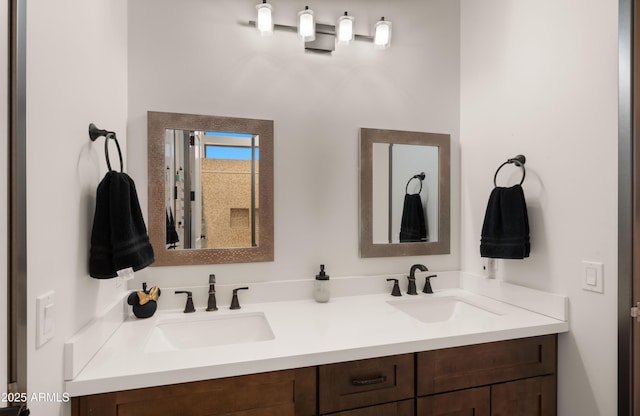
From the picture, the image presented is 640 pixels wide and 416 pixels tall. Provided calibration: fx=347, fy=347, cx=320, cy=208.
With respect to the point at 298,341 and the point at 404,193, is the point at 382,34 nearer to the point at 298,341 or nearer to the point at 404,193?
the point at 404,193

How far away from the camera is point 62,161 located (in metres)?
0.96

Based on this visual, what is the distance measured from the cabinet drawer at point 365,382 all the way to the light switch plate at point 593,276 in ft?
2.51

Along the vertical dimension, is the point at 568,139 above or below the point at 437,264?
above

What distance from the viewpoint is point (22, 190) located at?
0.75 m

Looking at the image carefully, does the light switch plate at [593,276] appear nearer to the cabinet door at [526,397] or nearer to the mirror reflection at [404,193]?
the cabinet door at [526,397]

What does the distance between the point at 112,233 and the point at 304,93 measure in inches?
45.1

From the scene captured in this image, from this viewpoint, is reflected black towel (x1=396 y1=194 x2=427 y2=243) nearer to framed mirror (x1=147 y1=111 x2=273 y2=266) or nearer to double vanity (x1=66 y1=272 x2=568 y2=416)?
double vanity (x1=66 y1=272 x2=568 y2=416)

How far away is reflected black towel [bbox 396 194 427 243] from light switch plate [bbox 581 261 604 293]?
2.57 ft

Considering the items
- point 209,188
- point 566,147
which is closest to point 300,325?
point 209,188

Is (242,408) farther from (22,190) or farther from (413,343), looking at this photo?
(22,190)

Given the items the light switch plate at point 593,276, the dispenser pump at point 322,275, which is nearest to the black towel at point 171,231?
the dispenser pump at point 322,275

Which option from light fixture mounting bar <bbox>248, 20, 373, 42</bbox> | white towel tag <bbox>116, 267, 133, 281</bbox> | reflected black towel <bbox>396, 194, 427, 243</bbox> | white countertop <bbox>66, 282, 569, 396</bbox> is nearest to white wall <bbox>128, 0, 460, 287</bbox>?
light fixture mounting bar <bbox>248, 20, 373, 42</bbox>

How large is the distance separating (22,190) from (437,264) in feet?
6.23

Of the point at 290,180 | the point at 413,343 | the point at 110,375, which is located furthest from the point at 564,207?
the point at 110,375
